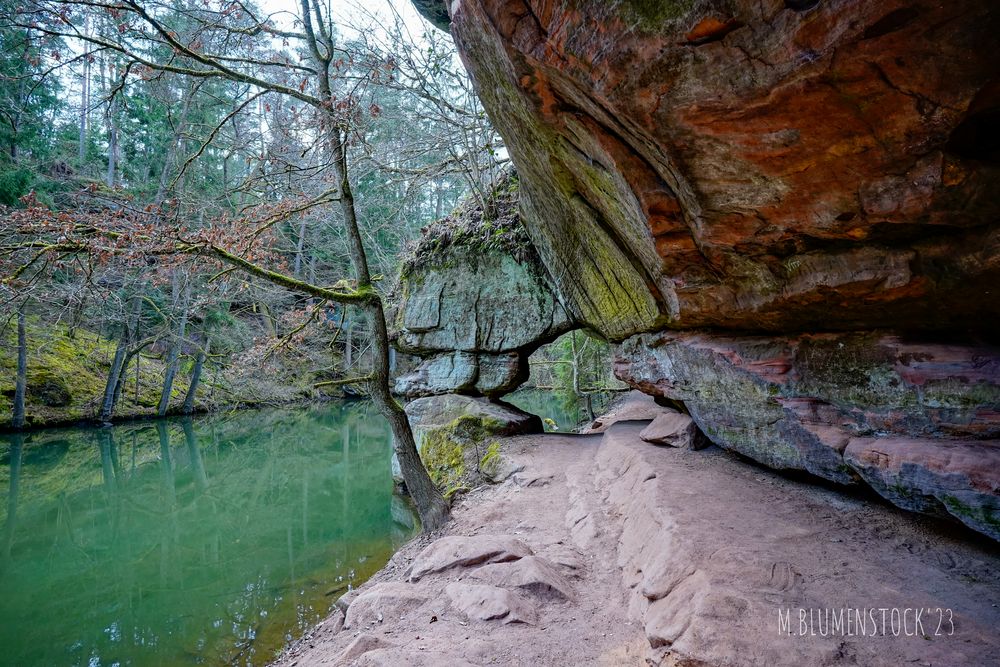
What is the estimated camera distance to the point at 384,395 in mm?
6496

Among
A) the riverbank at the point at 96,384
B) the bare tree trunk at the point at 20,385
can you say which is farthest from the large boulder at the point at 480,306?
the bare tree trunk at the point at 20,385

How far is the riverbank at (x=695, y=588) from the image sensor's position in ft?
7.59

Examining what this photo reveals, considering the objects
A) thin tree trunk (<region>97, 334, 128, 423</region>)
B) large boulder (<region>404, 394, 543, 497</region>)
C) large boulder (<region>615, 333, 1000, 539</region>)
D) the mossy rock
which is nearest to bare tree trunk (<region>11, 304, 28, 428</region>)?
thin tree trunk (<region>97, 334, 128, 423</region>)

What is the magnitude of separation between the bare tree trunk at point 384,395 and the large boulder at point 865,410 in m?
3.56

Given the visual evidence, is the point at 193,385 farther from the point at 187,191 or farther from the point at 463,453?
the point at 463,453

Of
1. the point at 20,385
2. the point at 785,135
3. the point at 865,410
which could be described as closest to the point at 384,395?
the point at 865,410

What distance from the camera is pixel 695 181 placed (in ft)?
10.9

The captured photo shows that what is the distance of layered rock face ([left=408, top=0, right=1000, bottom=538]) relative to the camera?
2.40 meters

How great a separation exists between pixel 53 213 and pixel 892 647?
719 cm

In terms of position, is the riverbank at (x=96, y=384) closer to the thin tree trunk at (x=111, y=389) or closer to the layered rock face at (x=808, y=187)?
the thin tree trunk at (x=111, y=389)

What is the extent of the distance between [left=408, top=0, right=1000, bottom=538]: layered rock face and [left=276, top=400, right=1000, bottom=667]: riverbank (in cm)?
39

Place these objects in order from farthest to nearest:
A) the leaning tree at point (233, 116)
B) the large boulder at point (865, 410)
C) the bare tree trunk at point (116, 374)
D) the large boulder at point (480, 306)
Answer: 1. the bare tree trunk at point (116, 374)
2. the large boulder at point (480, 306)
3. the leaning tree at point (233, 116)
4. the large boulder at point (865, 410)

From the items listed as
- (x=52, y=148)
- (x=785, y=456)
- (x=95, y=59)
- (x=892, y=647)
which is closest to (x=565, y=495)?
(x=785, y=456)

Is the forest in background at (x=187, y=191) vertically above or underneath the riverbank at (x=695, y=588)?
above
